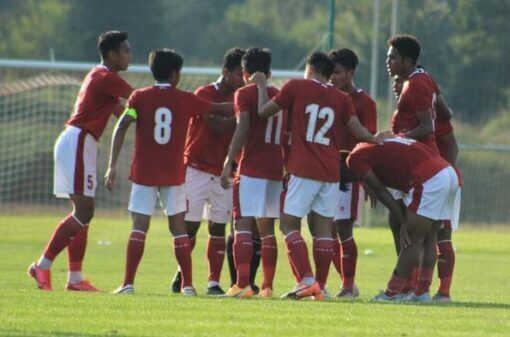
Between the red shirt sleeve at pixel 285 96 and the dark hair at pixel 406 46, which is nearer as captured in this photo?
the red shirt sleeve at pixel 285 96

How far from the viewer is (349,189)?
13867 millimetres

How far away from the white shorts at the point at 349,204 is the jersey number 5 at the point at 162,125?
1.95 m

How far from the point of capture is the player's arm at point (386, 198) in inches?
494

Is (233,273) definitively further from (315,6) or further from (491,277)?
(315,6)

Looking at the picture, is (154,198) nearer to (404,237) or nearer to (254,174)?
(254,174)

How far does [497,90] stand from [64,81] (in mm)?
8950

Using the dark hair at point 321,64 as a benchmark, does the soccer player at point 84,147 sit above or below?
below

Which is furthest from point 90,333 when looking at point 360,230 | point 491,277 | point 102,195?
point 102,195

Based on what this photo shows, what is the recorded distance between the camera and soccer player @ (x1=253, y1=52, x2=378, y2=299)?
12461 mm

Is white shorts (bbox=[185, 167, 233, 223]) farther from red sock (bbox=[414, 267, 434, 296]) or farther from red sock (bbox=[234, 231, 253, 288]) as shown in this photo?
red sock (bbox=[414, 267, 434, 296])

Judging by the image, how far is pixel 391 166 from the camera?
41.7 ft

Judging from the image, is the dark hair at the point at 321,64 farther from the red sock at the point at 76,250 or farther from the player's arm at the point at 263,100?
the red sock at the point at 76,250

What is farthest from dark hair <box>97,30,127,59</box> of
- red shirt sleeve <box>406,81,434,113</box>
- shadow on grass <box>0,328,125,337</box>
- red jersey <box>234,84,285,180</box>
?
shadow on grass <box>0,328,125,337</box>

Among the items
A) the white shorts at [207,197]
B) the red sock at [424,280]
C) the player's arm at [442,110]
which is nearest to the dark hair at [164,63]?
the white shorts at [207,197]
